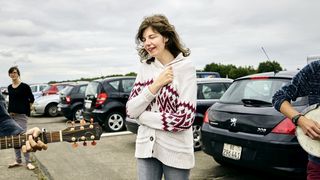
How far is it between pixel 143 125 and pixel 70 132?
58 centimetres

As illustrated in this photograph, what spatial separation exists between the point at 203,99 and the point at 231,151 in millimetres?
2758

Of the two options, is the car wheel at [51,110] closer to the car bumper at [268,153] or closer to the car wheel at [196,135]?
the car wheel at [196,135]

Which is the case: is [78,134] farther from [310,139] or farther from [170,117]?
[310,139]

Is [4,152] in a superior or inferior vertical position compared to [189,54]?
inferior

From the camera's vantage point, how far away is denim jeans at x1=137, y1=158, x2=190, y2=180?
99.3 inches

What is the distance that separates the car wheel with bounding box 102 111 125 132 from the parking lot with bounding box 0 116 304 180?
6.01 ft

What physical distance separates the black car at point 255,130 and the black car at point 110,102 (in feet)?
16.6

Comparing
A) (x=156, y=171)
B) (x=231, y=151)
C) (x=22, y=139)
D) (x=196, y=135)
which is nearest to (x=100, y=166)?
(x=196, y=135)

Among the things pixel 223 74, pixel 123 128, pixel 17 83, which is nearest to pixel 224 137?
pixel 17 83

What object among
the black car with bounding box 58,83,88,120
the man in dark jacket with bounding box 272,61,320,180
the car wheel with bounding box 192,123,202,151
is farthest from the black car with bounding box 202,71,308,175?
the black car with bounding box 58,83,88,120

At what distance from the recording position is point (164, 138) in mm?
2502

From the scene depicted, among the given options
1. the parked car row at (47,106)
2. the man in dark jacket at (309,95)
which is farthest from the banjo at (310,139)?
the parked car row at (47,106)

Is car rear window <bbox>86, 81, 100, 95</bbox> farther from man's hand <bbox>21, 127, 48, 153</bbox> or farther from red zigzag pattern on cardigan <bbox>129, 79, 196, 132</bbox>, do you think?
red zigzag pattern on cardigan <bbox>129, 79, 196, 132</bbox>

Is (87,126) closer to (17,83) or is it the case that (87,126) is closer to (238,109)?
(238,109)
